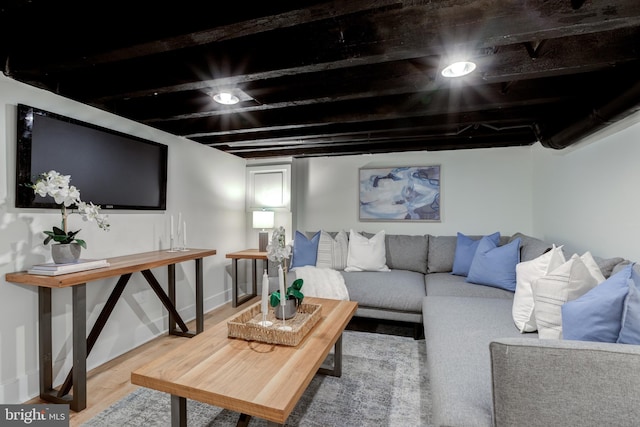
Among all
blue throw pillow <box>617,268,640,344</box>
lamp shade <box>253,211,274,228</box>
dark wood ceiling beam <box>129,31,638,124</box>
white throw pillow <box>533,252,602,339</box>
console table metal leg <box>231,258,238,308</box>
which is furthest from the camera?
lamp shade <box>253,211,274,228</box>

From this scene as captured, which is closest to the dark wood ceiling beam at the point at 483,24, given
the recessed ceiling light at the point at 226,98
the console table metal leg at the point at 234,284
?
the recessed ceiling light at the point at 226,98

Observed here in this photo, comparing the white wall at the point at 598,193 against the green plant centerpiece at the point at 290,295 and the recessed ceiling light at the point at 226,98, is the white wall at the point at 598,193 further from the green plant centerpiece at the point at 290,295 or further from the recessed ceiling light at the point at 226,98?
the recessed ceiling light at the point at 226,98

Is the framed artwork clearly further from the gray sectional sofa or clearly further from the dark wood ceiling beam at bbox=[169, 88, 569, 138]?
the gray sectional sofa

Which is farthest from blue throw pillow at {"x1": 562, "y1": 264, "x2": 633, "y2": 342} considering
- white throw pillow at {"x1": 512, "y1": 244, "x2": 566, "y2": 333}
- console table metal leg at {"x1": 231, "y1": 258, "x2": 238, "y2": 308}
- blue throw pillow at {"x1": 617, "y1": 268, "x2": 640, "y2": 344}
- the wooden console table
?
console table metal leg at {"x1": 231, "y1": 258, "x2": 238, "y2": 308}

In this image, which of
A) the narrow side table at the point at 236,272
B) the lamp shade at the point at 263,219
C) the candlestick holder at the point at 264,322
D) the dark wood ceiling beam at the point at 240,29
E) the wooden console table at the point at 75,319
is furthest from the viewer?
the lamp shade at the point at 263,219

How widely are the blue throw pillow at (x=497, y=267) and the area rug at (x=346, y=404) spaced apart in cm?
102

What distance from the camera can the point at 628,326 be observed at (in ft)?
3.57

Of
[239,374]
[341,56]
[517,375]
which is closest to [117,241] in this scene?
[239,374]

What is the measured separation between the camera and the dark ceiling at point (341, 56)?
1320 mm

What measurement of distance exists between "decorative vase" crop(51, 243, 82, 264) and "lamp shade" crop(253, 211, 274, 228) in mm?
2306

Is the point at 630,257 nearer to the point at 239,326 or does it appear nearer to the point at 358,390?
the point at 358,390

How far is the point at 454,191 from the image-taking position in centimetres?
389

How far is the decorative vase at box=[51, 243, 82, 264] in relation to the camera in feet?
6.29

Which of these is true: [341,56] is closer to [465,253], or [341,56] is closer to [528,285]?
[528,285]
